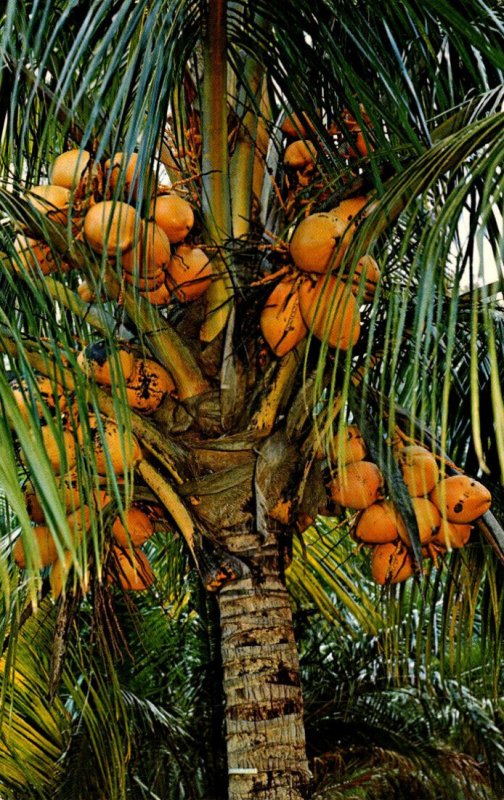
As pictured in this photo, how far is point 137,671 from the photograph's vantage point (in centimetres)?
401

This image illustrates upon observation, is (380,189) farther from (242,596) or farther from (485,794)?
(485,794)

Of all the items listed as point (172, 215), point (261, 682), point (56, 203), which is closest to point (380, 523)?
point (261, 682)

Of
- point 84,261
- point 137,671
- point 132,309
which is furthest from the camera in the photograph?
point 137,671

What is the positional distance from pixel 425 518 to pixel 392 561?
15 cm

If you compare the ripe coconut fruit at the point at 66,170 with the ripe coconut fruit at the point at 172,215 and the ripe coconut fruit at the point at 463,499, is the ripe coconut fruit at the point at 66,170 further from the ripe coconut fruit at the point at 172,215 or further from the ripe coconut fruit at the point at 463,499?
the ripe coconut fruit at the point at 463,499

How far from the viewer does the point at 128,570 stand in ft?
6.67

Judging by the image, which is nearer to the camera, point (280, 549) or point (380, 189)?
point (380, 189)

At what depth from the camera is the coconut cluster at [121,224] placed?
1643 millimetres

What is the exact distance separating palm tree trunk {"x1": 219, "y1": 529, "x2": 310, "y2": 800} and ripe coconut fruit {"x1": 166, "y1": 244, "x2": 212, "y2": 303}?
1.54 feet

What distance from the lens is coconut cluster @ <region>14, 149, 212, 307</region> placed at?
164 cm

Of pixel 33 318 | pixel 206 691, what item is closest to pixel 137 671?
pixel 206 691

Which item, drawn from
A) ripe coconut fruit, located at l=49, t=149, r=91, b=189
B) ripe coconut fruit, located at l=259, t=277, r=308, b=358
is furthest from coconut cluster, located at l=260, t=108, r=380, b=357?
ripe coconut fruit, located at l=49, t=149, r=91, b=189

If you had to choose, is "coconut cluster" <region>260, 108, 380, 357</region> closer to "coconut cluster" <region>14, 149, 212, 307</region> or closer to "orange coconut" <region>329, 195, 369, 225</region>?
"orange coconut" <region>329, 195, 369, 225</region>

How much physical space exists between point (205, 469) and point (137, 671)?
2.34 metres
